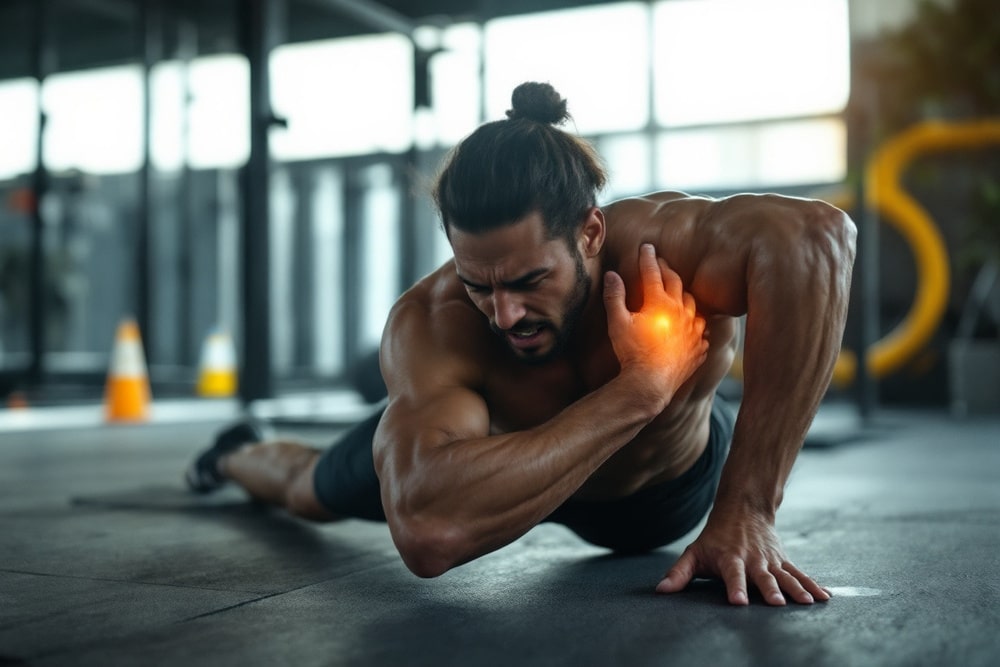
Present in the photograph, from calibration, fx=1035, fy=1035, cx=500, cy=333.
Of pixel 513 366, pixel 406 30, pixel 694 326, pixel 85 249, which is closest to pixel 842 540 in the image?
pixel 694 326

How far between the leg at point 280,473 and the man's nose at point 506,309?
33.4 inches

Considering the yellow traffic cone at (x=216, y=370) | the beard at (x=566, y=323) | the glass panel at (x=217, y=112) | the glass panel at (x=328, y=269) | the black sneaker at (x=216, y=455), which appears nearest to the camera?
the beard at (x=566, y=323)

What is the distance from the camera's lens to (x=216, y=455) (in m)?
2.80

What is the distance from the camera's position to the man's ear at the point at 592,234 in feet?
5.34

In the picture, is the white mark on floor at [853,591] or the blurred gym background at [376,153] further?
the blurred gym background at [376,153]

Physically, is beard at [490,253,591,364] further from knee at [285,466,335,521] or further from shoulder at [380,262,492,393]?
knee at [285,466,335,521]

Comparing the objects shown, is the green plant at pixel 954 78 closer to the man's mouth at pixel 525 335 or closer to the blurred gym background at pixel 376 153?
the blurred gym background at pixel 376 153

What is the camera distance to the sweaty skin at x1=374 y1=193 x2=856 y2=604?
4.66ft

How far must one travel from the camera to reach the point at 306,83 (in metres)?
8.77

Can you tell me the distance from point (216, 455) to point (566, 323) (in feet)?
5.00

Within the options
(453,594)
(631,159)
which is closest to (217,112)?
(631,159)

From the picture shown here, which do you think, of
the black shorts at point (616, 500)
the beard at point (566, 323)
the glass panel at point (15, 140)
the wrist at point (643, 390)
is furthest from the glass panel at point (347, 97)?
the wrist at point (643, 390)

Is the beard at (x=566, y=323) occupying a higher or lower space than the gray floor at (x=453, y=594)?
higher

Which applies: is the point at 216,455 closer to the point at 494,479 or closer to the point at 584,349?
the point at 584,349
